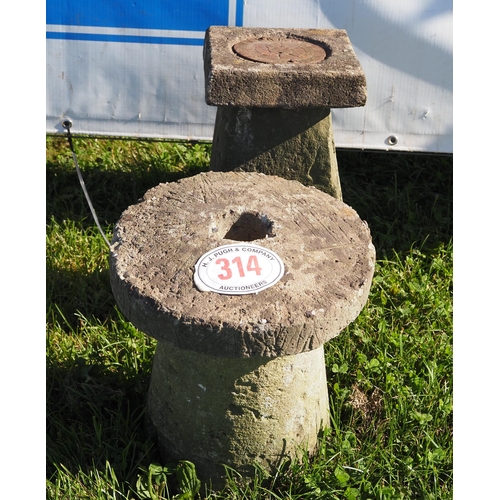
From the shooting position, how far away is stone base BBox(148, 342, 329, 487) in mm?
2229

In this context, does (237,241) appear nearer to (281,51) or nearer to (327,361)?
(327,361)

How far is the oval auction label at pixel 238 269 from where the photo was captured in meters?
2.07

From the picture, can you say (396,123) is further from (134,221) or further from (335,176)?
(134,221)

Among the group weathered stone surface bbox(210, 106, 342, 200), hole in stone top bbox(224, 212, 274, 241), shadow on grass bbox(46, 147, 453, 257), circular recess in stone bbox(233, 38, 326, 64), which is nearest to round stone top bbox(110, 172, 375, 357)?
hole in stone top bbox(224, 212, 274, 241)

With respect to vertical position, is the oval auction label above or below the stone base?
above

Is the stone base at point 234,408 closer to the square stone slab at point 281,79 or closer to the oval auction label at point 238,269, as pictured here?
the oval auction label at point 238,269

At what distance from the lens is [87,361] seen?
9.50 ft

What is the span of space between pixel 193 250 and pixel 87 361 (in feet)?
3.14

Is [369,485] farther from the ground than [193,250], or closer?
closer

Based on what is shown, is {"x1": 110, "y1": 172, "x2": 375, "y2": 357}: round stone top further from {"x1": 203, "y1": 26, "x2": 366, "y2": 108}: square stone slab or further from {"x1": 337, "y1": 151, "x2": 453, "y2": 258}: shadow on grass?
{"x1": 337, "y1": 151, "x2": 453, "y2": 258}: shadow on grass

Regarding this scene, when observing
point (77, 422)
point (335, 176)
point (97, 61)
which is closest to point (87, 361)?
point (77, 422)

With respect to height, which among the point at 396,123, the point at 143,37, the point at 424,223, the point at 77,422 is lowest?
the point at 77,422

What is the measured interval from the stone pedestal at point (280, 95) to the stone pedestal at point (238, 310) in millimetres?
358

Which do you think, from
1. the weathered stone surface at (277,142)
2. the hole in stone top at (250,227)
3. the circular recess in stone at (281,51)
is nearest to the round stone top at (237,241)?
the hole in stone top at (250,227)
